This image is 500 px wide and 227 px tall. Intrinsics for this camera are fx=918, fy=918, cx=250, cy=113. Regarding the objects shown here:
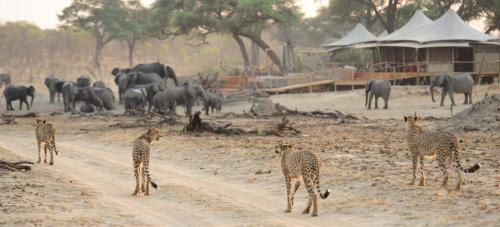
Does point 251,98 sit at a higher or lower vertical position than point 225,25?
lower

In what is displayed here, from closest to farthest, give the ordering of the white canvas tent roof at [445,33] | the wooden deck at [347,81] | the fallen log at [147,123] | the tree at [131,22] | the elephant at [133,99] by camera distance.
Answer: the fallen log at [147,123]
the elephant at [133,99]
the wooden deck at [347,81]
the white canvas tent roof at [445,33]
the tree at [131,22]

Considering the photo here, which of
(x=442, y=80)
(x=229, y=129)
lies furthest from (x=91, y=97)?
(x=229, y=129)

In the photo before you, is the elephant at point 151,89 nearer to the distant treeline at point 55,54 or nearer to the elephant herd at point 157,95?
the elephant herd at point 157,95

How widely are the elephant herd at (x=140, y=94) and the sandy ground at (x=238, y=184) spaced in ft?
36.1

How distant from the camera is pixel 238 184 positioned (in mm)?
16938

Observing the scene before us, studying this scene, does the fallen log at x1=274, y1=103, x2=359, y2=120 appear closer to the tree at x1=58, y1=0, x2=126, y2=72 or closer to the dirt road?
the dirt road

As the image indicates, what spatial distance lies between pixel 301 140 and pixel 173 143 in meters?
3.37

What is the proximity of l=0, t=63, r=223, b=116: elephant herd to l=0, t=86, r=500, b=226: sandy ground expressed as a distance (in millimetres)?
11017

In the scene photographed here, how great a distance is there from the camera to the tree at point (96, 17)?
281 feet

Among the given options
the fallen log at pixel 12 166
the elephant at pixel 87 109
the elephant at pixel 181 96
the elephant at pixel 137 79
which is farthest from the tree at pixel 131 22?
the fallen log at pixel 12 166

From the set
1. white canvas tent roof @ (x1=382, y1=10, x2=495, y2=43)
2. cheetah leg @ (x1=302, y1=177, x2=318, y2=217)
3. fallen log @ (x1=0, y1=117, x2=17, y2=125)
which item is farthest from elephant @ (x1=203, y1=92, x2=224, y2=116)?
cheetah leg @ (x1=302, y1=177, x2=318, y2=217)

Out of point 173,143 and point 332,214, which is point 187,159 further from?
point 332,214

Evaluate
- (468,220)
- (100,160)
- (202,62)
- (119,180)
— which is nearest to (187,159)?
(100,160)

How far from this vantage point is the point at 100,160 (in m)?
21.0
